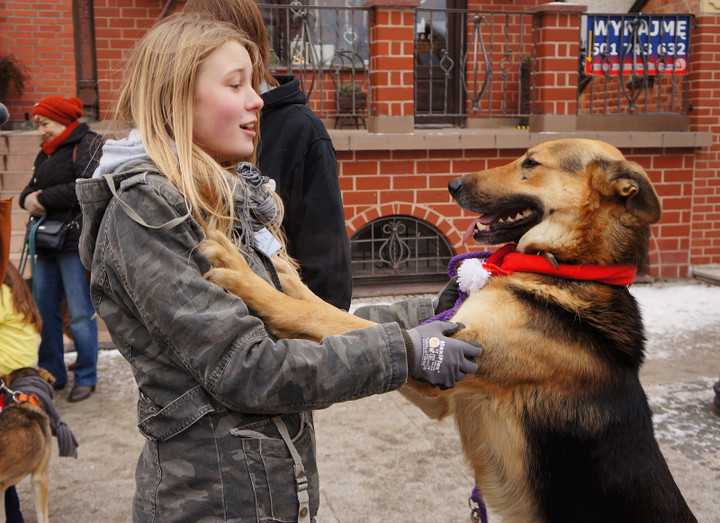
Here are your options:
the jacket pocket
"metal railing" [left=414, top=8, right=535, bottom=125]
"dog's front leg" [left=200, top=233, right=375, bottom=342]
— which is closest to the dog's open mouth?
"dog's front leg" [left=200, top=233, right=375, bottom=342]

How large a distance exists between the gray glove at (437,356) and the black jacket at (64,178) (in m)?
4.21

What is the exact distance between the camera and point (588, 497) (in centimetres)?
212

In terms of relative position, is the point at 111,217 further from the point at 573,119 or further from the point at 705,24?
the point at 705,24

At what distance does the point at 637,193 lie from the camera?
236 centimetres

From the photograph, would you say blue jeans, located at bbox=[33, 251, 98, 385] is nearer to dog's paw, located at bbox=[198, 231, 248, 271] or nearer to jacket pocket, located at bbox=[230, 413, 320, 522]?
dog's paw, located at bbox=[198, 231, 248, 271]

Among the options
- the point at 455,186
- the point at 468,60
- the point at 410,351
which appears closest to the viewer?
the point at 410,351

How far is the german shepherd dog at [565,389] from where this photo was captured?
212 centimetres

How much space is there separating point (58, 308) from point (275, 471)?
4.34 m

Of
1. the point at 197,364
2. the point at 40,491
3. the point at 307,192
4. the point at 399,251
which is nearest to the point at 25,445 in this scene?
the point at 40,491

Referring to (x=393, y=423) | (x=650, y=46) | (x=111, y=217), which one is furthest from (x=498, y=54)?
(x=111, y=217)

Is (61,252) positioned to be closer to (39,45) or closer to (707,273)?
(39,45)

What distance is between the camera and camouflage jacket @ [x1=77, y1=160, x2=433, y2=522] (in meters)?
1.47

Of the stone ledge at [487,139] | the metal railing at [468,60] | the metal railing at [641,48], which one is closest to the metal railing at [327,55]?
the metal railing at [468,60]

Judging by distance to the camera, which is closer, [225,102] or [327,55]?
[225,102]
